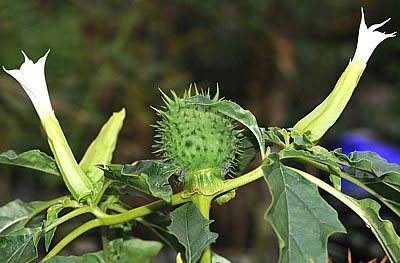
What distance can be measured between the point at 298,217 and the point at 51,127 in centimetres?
18

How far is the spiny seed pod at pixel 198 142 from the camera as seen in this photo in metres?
0.40

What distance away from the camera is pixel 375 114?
2.17 metres

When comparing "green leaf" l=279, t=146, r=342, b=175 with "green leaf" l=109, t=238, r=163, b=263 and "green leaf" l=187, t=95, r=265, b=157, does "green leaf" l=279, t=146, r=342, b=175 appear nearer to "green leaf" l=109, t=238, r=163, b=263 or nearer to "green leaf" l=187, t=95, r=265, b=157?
"green leaf" l=187, t=95, r=265, b=157

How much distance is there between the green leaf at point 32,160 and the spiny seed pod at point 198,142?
0.09m

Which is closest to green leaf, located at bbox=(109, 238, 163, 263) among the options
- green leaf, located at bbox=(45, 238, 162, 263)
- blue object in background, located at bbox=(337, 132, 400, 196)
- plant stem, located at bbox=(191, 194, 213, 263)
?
green leaf, located at bbox=(45, 238, 162, 263)

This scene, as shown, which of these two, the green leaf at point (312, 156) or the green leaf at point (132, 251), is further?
the green leaf at point (132, 251)

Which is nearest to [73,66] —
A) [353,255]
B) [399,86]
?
[353,255]

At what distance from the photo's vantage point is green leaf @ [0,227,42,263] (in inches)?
15.3

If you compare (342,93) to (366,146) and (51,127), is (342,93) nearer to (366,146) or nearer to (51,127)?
(51,127)

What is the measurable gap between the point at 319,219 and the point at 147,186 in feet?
0.30

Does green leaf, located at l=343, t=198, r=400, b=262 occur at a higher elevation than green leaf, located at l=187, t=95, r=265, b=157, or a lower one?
lower

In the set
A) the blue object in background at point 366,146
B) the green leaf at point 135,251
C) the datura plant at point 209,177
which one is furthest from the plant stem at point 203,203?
the blue object in background at point 366,146

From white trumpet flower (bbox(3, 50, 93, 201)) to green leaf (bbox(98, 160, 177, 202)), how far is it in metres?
0.04

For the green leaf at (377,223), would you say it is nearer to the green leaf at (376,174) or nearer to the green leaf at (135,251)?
the green leaf at (376,174)
